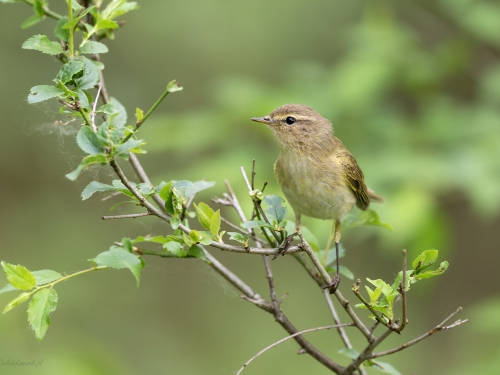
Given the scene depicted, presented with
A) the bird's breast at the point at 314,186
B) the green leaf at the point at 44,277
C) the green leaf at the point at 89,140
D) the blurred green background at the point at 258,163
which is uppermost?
the green leaf at the point at 89,140

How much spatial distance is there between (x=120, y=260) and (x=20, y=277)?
292 millimetres

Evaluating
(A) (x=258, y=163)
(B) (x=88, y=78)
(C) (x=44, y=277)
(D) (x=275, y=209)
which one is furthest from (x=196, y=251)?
(A) (x=258, y=163)

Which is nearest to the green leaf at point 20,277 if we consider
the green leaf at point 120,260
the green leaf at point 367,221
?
the green leaf at point 120,260

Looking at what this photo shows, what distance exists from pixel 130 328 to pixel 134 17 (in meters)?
3.87

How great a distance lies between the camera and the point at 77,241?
670 centimetres

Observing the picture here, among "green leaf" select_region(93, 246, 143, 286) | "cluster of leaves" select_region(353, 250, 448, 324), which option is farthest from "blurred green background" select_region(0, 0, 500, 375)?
"cluster of leaves" select_region(353, 250, 448, 324)

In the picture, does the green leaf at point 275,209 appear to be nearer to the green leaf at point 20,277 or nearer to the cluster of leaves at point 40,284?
the cluster of leaves at point 40,284

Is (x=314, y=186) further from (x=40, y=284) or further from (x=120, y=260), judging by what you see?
(x=40, y=284)

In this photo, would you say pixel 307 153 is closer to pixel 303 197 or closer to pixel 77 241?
pixel 303 197

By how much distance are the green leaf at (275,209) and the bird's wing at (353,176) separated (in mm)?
1521

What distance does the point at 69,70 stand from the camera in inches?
68.2

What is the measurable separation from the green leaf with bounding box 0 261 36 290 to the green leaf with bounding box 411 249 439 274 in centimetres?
113

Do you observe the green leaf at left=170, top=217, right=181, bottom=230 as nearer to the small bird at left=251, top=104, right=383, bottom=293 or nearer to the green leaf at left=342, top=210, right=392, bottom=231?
the green leaf at left=342, top=210, right=392, bottom=231

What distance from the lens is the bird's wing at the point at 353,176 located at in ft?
11.5
